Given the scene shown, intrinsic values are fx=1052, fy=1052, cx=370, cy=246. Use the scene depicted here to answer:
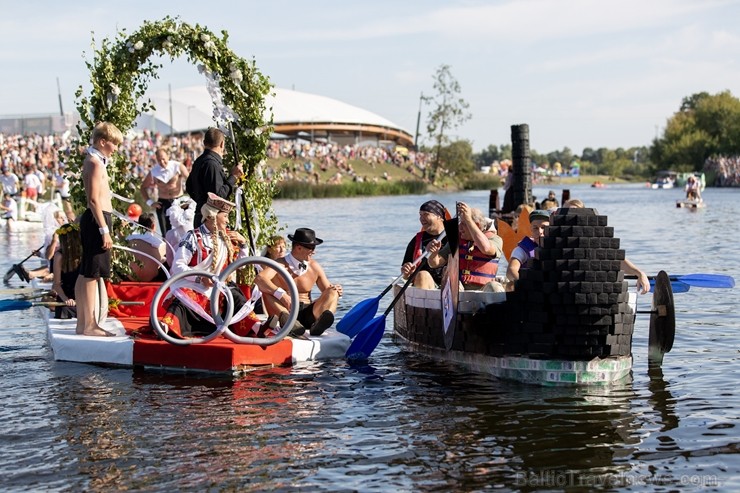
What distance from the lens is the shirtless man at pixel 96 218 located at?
9.98 m

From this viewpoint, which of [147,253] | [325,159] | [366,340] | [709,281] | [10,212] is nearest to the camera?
[366,340]

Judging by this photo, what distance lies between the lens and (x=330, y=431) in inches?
315

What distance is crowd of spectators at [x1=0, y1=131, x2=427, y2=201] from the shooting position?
39.3 metres

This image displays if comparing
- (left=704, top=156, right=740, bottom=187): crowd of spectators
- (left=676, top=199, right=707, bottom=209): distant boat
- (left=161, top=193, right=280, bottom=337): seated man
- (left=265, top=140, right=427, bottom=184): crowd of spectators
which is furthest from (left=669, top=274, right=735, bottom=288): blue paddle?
(left=704, top=156, right=740, bottom=187): crowd of spectators

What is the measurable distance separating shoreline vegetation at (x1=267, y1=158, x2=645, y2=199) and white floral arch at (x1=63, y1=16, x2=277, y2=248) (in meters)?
42.4

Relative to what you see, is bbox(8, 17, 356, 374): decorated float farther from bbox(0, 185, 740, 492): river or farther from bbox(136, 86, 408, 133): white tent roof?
bbox(136, 86, 408, 133): white tent roof

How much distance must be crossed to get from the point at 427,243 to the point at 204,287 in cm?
247

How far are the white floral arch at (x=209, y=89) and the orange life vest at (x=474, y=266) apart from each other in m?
3.01

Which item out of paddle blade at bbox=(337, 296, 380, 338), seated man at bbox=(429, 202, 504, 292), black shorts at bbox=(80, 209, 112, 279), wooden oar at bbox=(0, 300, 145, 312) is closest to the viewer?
black shorts at bbox=(80, 209, 112, 279)

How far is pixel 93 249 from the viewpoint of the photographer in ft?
33.3

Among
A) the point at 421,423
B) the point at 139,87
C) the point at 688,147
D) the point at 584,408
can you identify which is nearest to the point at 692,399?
the point at 584,408

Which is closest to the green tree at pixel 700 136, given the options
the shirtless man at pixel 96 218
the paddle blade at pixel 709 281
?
the paddle blade at pixel 709 281

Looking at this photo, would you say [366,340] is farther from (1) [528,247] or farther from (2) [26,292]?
(2) [26,292]

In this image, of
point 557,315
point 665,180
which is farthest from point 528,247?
point 665,180
